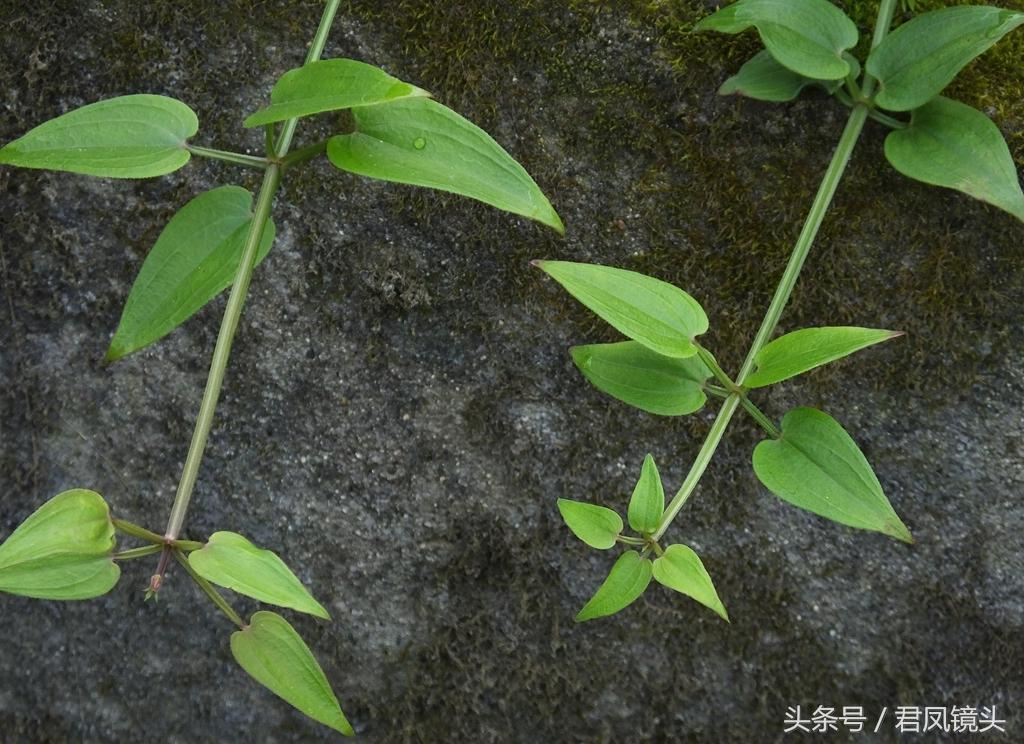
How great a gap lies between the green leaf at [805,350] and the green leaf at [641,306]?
10cm

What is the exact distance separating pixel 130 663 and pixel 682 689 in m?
0.85

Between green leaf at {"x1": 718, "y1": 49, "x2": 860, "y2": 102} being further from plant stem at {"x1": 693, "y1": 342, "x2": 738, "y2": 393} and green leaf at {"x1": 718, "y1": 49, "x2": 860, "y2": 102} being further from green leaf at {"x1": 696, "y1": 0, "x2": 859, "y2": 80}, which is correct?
plant stem at {"x1": 693, "y1": 342, "x2": 738, "y2": 393}

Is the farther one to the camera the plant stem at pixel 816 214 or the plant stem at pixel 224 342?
the plant stem at pixel 816 214

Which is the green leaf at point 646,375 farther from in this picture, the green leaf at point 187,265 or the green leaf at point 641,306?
the green leaf at point 187,265

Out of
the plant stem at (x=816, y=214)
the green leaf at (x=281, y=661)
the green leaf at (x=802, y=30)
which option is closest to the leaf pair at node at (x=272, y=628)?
the green leaf at (x=281, y=661)

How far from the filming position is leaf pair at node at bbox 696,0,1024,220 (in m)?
1.04

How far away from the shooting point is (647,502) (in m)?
0.96

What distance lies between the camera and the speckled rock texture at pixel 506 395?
1.23 metres

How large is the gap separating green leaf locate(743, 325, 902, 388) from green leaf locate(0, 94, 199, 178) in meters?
0.64

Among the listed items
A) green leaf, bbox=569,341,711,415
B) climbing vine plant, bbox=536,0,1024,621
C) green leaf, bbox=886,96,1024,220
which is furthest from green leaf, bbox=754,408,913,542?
green leaf, bbox=886,96,1024,220

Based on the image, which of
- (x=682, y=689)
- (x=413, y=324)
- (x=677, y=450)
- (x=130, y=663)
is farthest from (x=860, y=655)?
(x=130, y=663)

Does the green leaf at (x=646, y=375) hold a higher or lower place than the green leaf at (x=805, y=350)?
lower

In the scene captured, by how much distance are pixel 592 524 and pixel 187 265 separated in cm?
53

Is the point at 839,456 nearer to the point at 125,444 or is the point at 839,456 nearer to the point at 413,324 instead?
the point at 413,324
